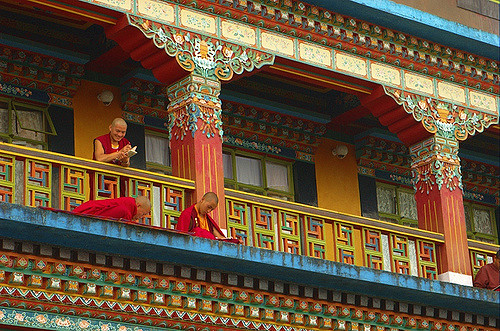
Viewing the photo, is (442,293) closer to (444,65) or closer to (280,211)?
(280,211)

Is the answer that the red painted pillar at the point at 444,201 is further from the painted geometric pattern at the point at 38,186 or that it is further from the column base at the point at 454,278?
the painted geometric pattern at the point at 38,186

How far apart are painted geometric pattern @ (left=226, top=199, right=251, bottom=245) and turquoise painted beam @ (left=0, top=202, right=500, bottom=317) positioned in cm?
71

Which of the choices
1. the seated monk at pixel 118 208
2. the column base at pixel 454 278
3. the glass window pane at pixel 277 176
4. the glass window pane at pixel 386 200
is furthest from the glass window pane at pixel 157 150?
the column base at pixel 454 278

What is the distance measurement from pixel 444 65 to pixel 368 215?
8.03 ft

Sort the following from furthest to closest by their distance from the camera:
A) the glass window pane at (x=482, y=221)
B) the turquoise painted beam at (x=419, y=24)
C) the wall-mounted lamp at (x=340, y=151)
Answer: the glass window pane at (x=482, y=221), the wall-mounted lamp at (x=340, y=151), the turquoise painted beam at (x=419, y=24)

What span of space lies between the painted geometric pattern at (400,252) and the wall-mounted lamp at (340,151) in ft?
7.86

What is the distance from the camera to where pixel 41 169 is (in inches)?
452

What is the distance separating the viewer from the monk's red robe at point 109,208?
11227 millimetres

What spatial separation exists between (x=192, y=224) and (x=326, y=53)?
314 centimetres

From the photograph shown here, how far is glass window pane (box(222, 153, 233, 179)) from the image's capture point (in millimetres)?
15195

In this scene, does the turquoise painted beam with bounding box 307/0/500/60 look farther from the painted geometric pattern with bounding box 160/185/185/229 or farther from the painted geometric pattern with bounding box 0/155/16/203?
the painted geometric pattern with bounding box 0/155/16/203

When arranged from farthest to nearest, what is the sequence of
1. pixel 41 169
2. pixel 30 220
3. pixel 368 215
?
pixel 368 215
pixel 41 169
pixel 30 220

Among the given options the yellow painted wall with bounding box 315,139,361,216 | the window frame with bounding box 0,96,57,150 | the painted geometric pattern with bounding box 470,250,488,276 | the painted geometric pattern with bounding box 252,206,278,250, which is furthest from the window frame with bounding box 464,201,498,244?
the window frame with bounding box 0,96,57,150

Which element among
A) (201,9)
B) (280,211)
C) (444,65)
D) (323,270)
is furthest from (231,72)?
(444,65)
